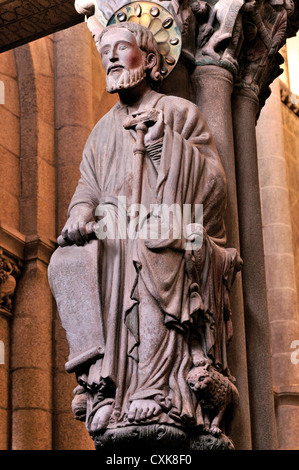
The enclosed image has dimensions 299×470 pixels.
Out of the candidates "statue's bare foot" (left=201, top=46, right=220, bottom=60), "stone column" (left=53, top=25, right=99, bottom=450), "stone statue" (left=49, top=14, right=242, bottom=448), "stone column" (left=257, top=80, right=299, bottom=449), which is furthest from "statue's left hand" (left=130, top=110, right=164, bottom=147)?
"stone column" (left=257, top=80, right=299, bottom=449)

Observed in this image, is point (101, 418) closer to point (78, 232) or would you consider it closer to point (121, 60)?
point (78, 232)

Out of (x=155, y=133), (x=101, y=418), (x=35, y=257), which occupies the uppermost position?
(x=35, y=257)

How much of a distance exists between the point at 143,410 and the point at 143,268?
529 millimetres

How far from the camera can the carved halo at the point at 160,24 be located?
4203mm

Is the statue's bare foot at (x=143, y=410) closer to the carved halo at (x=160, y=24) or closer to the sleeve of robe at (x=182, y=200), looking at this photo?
the sleeve of robe at (x=182, y=200)

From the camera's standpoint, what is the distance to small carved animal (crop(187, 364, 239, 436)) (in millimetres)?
3449

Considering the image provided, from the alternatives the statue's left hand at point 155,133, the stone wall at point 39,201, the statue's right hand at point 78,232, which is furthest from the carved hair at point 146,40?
the stone wall at point 39,201

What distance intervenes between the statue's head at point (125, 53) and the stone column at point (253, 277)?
3.15 ft

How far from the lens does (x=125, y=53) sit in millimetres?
4016

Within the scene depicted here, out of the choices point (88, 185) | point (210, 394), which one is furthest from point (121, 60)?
point (210, 394)

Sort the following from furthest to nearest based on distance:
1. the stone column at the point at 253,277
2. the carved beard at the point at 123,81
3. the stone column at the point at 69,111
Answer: the stone column at the point at 69,111 → the stone column at the point at 253,277 → the carved beard at the point at 123,81

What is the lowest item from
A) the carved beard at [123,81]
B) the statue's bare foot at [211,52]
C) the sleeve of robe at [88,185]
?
the sleeve of robe at [88,185]

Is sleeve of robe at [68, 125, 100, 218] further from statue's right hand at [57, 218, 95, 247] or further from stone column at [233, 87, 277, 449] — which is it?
stone column at [233, 87, 277, 449]

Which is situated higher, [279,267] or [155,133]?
[279,267]
